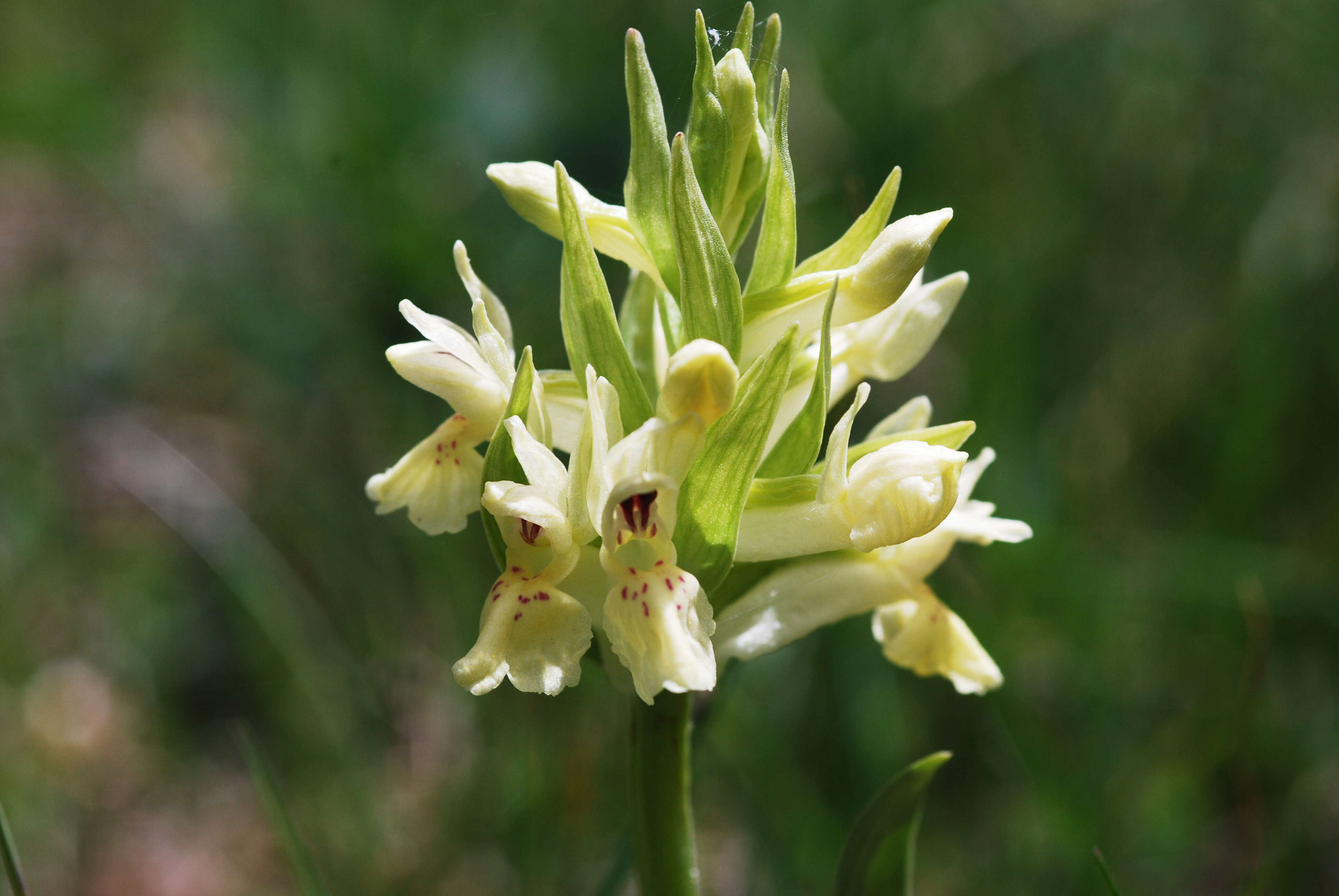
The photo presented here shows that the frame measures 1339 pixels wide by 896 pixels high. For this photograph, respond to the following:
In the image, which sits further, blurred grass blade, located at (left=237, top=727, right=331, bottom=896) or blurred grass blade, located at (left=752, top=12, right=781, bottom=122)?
blurred grass blade, located at (left=237, top=727, right=331, bottom=896)

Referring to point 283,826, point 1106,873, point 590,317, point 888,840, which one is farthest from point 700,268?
point 283,826

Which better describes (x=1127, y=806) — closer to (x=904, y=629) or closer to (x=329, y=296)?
(x=904, y=629)

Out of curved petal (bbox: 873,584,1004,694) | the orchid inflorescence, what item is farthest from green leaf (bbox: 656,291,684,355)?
curved petal (bbox: 873,584,1004,694)

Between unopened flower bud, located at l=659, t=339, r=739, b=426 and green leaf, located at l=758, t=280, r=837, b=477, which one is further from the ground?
unopened flower bud, located at l=659, t=339, r=739, b=426

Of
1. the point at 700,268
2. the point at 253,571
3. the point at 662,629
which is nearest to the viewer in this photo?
the point at 662,629

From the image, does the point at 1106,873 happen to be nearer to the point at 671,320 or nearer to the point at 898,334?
the point at 898,334

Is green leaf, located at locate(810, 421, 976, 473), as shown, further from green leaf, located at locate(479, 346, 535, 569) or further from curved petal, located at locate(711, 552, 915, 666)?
green leaf, located at locate(479, 346, 535, 569)

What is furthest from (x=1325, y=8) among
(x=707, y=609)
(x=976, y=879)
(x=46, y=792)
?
(x=46, y=792)
